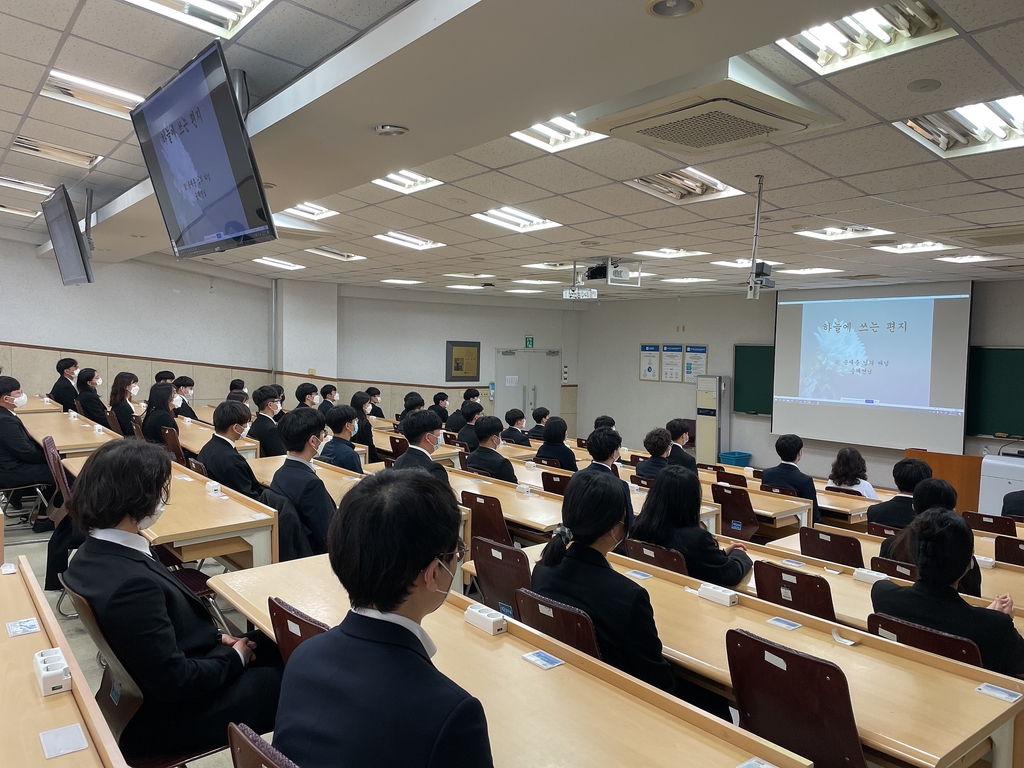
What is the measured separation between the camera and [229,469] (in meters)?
4.36

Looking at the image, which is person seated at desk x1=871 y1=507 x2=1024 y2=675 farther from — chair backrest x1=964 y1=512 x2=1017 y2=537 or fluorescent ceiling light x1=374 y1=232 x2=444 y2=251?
fluorescent ceiling light x1=374 y1=232 x2=444 y2=251

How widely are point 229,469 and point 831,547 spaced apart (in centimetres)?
375

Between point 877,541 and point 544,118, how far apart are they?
9.96 ft

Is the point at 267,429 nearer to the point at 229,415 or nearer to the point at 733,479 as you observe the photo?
the point at 229,415

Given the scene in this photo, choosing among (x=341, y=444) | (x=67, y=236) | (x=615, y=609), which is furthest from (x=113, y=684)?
(x=67, y=236)

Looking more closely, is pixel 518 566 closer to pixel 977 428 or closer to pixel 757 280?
pixel 757 280

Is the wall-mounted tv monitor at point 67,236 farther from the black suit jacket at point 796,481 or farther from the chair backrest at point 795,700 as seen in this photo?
the black suit jacket at point 796,481

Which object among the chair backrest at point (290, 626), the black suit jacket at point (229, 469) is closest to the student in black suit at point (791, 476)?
the black suit jacket at point (229, 469)

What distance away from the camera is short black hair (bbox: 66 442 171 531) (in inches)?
76.8

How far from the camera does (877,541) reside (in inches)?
149

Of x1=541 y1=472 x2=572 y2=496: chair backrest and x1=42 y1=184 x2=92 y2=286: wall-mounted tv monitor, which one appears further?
x1=42 y1=184 x2=92 y2=286: wall-mounted tv monitor

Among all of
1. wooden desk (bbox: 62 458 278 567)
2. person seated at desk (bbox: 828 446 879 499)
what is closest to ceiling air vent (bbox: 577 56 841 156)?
wooden desk (bbox: 62 458 278 567)

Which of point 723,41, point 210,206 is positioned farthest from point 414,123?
point 723,41

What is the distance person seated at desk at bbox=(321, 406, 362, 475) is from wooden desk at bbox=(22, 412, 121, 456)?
1.72m
